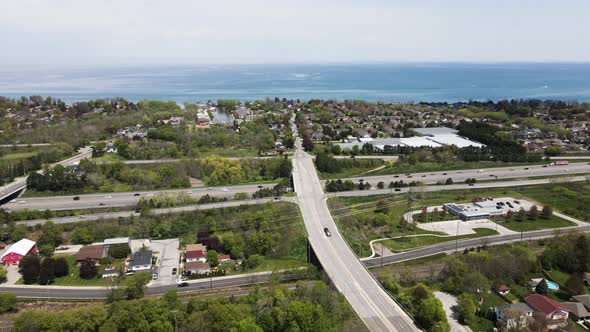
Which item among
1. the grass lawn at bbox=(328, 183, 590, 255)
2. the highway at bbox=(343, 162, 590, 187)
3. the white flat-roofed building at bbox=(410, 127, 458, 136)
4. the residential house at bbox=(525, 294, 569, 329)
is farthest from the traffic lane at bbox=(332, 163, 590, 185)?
the residential house at bbox=(525, 294, 569, 329)

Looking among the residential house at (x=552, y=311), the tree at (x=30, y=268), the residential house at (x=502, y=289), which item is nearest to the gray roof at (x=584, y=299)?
the residential house at (x=552, y=311)

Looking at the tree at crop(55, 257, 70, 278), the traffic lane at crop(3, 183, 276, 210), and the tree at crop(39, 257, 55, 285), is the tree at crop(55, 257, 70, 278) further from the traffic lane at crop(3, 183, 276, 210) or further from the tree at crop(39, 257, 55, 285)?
the traffic lane at crop(3, 183, 276, 210)

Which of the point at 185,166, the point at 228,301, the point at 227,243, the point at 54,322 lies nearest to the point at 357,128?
the point at 185,166

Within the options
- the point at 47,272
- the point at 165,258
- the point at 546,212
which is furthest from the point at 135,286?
the point at 546,212

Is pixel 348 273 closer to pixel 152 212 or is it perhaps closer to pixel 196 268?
pixel 196 268

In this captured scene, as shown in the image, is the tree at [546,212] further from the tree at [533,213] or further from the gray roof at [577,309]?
the gray roof at [577,309]
